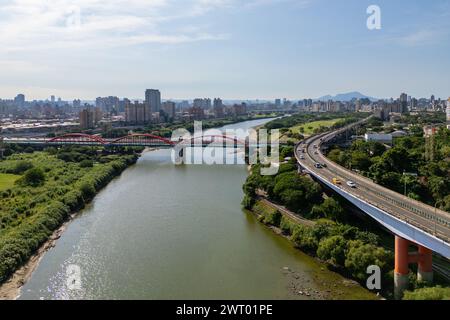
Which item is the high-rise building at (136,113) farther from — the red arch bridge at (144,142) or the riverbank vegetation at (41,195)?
the riverbank vegetation at (41,195)

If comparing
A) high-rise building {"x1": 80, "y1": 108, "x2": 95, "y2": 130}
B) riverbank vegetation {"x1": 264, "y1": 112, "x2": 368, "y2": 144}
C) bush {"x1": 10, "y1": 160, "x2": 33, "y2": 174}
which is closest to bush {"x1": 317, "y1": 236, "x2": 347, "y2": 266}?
bush {"x1": 10, "y1": 160, "x2": 33, "y2": 174}

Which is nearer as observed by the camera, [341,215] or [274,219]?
[341,215]

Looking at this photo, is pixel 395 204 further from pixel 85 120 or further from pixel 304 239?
pixel 85 120

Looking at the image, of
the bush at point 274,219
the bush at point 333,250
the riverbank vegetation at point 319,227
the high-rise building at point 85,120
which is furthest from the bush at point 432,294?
the high-rise building at point 85,120

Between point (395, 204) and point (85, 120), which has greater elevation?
point (85, 120)

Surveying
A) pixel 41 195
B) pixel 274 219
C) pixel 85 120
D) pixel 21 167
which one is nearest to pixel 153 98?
pixel 85 120

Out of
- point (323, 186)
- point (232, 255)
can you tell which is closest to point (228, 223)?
point (232, 255)
